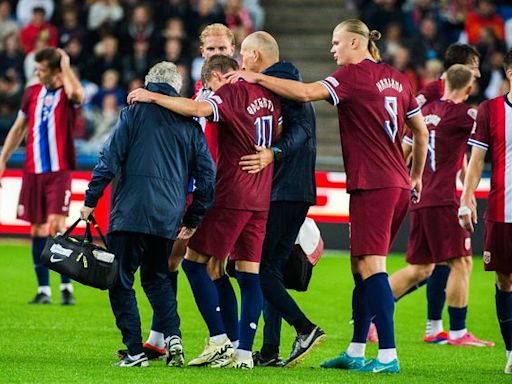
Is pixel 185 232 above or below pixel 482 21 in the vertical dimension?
below

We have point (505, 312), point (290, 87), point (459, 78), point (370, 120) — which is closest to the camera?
point (290, 87)

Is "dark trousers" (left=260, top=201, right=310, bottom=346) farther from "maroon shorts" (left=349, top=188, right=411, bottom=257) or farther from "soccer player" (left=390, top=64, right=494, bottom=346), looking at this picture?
"soccer player" (left=390, top=64, right=494, bottom=346)

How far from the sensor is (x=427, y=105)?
11383 millimetres

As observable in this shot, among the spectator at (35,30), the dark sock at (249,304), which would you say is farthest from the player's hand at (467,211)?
the spectator at (35,30)

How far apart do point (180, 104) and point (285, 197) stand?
1.09m

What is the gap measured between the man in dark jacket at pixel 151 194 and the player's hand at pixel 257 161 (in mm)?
235

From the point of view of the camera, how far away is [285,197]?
9.24 meters

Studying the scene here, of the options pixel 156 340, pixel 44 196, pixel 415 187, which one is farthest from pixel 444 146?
pixel 44 196

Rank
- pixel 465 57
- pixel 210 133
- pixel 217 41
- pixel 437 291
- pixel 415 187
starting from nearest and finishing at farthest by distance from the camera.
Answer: pixel 415 187 → pixel 210 133 → pixel 217 41 → pixel 465 57 → pixel 437 291

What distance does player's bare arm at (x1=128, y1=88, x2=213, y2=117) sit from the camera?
8641 mm

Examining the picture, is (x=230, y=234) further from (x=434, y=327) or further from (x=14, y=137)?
(x=14, y=137)

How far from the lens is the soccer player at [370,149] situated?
8.82 meters

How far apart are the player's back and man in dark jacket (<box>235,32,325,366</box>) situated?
83.2 inches

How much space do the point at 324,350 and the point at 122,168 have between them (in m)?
2.57
